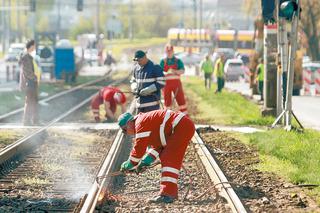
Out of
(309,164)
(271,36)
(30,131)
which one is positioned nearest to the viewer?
(309,164)

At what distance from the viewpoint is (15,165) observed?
43.4 feet

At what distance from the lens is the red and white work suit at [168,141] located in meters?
9.60

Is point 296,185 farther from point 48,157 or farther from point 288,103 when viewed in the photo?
point 288,103

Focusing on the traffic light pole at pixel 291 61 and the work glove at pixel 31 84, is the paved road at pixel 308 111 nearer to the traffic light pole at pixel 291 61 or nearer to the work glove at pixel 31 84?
the traffic light pole at pixel 291 61

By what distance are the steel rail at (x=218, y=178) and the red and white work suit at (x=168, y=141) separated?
0.67 meters

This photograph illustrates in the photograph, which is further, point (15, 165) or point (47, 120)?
point (47, 120)

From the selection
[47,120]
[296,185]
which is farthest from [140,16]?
[296,185]

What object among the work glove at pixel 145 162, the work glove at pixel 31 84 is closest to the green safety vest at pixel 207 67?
the work glove at pixel 31 84

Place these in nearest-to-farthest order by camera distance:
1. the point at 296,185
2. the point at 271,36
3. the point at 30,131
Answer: the point at 296,185 < the point at 30,131 < the point at 271,36

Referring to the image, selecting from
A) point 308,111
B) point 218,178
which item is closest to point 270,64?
point 308,111

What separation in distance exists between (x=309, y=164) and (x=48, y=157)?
461 cm

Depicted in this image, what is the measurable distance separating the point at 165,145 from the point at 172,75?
8792 millimetres

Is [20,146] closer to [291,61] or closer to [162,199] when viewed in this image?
[162,199]

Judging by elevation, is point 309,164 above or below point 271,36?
below
